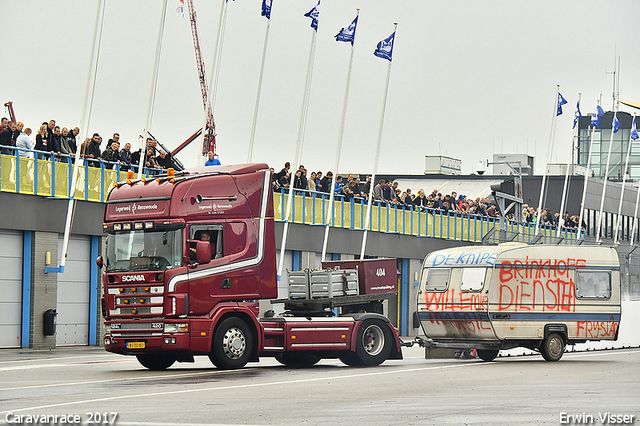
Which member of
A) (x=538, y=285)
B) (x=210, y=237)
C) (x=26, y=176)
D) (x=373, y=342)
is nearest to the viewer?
(x=210, y=237)

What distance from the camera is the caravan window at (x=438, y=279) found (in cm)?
2672

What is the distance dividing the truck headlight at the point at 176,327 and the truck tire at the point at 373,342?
4056mm

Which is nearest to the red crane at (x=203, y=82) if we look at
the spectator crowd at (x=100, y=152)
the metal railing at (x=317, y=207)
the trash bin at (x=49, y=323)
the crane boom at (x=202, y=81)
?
the crane boom at (x=202, y=81)

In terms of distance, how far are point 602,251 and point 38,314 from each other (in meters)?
15.7

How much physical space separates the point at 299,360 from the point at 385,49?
20.8m

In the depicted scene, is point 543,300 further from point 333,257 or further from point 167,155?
point 333,257

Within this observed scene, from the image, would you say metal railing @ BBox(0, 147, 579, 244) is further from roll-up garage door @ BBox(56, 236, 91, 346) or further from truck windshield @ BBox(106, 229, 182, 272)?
truck windshield @ BBox(106, 229, 182, 272)

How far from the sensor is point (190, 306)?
22.1 metres

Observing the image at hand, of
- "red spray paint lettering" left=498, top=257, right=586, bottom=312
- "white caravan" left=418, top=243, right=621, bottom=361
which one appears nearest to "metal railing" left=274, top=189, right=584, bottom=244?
"white caravan" left=418, top=243, right=621, bottom=361

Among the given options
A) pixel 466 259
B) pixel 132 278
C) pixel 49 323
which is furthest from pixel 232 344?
pixel 49 323

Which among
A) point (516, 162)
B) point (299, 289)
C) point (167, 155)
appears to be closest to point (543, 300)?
point (299, 289)

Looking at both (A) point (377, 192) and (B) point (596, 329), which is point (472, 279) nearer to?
(B) point (596, 329)

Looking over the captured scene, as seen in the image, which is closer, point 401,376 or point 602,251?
point 401,376

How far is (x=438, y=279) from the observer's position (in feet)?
88.4
